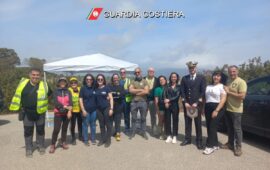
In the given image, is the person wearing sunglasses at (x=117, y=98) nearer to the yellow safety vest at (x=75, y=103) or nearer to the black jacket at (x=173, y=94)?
the yellow safety vest at (x=75, y=103)

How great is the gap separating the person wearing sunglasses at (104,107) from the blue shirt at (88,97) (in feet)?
0.32

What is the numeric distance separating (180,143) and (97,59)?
5641mm

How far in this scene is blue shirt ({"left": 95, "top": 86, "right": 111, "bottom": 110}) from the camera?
6078mm

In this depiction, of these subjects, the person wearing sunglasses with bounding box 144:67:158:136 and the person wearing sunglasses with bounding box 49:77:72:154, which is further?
the person wearing sunglasses with bounding box 144:67:158:136

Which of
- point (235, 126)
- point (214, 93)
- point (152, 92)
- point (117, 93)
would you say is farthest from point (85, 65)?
point (235, 126)

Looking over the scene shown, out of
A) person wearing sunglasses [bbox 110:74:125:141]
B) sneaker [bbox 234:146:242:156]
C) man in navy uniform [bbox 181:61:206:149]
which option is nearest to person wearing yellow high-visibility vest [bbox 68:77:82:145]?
person wearing sunglasses [bbox 110:74:125:141]

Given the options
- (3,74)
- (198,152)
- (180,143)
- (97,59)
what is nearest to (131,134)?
(180,143)

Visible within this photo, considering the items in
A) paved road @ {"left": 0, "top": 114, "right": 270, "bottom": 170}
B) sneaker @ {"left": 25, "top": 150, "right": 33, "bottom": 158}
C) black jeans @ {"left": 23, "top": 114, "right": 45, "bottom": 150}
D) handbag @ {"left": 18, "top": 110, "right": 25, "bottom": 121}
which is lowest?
paved road @ {"left": 0, "top": 114, "right": 270, "bottom": 170}

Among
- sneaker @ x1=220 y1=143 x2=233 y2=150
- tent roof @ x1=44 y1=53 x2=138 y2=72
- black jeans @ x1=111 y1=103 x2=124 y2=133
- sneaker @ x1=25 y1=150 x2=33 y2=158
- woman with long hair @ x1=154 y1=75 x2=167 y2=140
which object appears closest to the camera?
sneaker @ x1=25 y1=150 x2=33 y2=158

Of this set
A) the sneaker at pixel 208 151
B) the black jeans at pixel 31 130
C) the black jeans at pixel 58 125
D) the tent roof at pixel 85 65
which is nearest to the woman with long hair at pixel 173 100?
the sneaker at pixel 208 151

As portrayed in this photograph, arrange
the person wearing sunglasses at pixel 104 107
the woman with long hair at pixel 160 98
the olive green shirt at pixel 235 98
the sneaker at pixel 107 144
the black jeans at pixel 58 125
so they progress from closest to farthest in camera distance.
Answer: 1. the olive green shirt at pixel 235 98
2. the black jeans at pixel 58 125
3. the sneaker at pixel 107 144
4. the person wearing sunglasses at pixel 104 107
5. the woman with long hair at pixel 160 98

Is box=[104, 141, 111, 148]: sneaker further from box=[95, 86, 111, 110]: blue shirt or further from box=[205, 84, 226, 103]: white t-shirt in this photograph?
box=[205, 84, 226, 103]: white t-shirt

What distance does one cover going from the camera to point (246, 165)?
15.2ft

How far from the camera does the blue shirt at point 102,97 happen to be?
19.9ft
